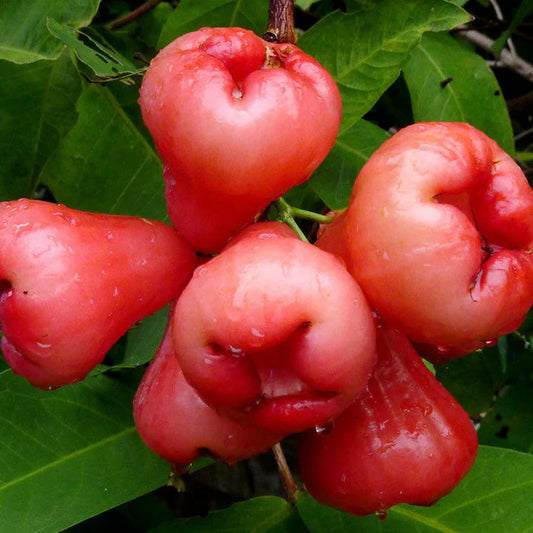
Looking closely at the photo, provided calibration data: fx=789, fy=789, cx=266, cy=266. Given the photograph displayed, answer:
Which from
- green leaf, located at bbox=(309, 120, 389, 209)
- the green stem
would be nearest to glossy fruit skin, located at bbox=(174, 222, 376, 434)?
the green stem

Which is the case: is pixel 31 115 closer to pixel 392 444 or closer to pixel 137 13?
pixel 137 13

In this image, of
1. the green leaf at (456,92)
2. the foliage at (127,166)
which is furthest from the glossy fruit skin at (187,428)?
the green leaf at (456,92)

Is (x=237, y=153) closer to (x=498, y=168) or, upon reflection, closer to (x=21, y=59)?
(x=498, y=168)

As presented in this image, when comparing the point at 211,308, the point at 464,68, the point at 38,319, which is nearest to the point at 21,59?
the point at 38,319

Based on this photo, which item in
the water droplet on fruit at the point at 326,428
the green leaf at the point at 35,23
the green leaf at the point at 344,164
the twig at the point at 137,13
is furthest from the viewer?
the twig at the point at 137,13

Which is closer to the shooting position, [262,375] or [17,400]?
[262,375]

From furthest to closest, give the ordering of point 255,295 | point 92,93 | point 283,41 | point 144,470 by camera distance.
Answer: point 92,93 < point 144,470 < point 283,41 < point 255,295

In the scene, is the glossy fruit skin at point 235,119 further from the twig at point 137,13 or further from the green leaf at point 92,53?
the twig at point 137,13
